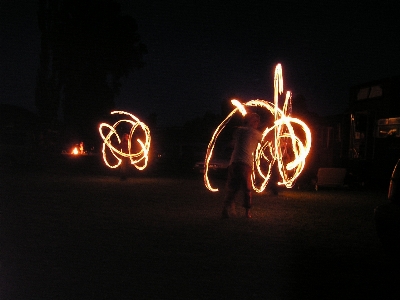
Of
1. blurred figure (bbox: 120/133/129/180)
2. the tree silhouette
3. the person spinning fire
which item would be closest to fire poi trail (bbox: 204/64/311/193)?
the person spinning fire

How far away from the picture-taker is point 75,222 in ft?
30.8

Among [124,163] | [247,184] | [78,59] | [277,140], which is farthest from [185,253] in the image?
[78,59]

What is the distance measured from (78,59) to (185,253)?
3836cm

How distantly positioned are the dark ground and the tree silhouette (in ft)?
105

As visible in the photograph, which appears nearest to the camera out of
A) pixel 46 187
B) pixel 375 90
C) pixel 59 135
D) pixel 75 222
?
pixel 75 222

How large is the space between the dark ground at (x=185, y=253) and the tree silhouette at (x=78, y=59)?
32014 millimetres

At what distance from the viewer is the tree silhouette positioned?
42812mm

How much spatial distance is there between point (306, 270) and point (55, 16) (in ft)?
129

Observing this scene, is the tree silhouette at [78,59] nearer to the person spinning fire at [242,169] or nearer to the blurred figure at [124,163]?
the blurred figure at [124,163]

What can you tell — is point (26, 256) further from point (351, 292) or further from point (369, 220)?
point (369, 220)

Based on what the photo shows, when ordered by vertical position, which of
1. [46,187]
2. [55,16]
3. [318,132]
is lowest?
[46,187]

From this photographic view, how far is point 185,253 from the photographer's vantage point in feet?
22.7

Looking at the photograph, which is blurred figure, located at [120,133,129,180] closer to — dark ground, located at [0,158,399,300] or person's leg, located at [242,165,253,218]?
dark ground, located at [0,158,399,300]

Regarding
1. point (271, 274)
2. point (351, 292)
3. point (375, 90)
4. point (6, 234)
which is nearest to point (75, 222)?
point (6, 234)
